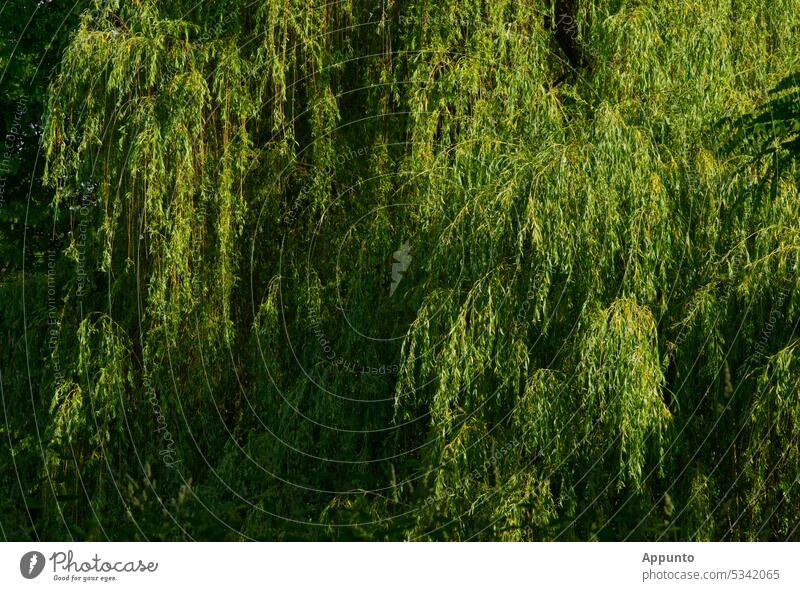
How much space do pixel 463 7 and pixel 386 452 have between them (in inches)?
143

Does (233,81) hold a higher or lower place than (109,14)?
lower

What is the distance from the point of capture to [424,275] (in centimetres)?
771

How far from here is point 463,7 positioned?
851 cm

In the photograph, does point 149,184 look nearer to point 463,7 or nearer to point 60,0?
point 463,7

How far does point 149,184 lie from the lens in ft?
27.1

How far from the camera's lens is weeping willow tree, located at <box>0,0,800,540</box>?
22.2 feet

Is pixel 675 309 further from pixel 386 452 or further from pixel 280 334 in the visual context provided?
pixel 280 334

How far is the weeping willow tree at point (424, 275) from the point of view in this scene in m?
6.78

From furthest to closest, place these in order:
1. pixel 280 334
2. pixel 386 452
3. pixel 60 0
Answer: pixel 60 0
pixel 280 334
pixel 386 452

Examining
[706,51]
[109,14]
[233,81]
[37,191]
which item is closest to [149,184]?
[233,81]
